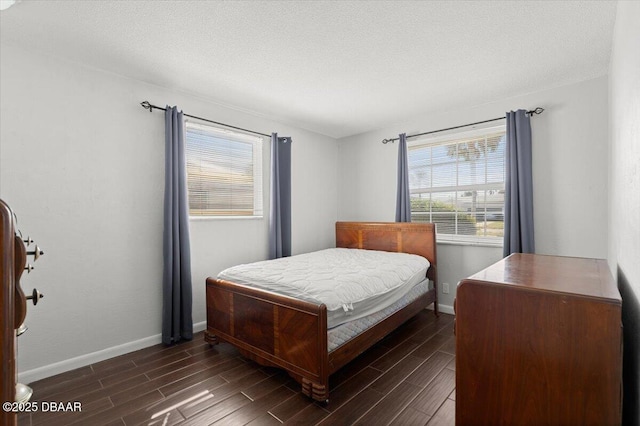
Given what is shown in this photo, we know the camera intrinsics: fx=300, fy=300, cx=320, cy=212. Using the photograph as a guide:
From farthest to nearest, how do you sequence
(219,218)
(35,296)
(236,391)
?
(219,218)
(236,391)
(35,296)

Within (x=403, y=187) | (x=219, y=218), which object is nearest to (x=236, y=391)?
(x=219, y=218)

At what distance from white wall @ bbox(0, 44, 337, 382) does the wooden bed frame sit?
72 cm

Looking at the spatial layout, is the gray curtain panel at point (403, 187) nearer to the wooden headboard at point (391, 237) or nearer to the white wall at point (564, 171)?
the wooden headboard at point (391, 237)

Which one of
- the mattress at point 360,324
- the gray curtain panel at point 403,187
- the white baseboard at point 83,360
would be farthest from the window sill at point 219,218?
the mattress at point 360,324

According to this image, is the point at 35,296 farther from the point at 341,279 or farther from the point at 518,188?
the point at 518,188

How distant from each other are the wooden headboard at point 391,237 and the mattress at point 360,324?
0.59m

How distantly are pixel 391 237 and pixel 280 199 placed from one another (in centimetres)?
150

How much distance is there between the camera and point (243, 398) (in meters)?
1.97

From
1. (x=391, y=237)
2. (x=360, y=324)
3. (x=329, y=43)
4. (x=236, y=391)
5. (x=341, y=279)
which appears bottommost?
(x=236, y=391)

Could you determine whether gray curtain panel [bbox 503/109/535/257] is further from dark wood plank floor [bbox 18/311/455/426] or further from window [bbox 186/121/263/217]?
window [bbox 186/121/263/217]

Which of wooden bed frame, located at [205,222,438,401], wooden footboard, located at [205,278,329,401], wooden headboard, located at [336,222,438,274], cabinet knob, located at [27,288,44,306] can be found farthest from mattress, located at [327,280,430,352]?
cabinet knob, located at [27,288,44,306]

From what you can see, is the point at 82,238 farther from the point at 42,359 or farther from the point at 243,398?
the point at 243,398

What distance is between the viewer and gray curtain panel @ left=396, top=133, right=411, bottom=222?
12.6 ft

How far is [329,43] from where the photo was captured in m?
2.14
